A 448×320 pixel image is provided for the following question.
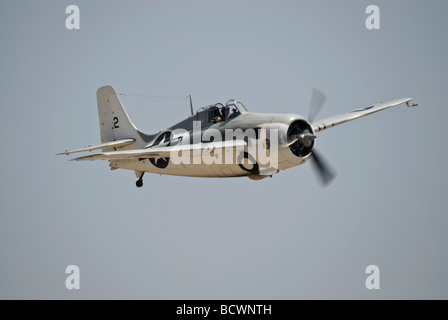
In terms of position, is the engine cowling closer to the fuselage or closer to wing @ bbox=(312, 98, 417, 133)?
the fuselage

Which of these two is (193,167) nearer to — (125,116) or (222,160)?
(222,160)

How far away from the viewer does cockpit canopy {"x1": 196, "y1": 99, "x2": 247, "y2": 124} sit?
27.9 m

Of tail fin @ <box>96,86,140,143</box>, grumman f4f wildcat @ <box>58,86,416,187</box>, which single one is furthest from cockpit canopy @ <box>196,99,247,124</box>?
tail fin @ <box>96,86,140,143</box>

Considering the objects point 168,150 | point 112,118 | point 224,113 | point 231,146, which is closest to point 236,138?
point 231,146

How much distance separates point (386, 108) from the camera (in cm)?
3188

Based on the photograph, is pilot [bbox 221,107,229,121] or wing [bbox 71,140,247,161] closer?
wing [bbox 71,140,247,161]

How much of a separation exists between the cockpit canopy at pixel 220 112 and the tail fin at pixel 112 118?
4954 mm

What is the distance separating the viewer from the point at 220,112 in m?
28.2

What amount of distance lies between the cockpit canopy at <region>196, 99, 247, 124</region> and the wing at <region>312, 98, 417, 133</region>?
3.31 metres

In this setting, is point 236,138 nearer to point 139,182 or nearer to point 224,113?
point 224,113

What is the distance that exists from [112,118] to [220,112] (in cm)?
707

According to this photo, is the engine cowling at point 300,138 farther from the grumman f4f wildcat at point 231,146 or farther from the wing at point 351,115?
A: the wing at point 351,115

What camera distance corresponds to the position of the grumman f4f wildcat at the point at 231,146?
2602cm

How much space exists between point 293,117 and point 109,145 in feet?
32.0
